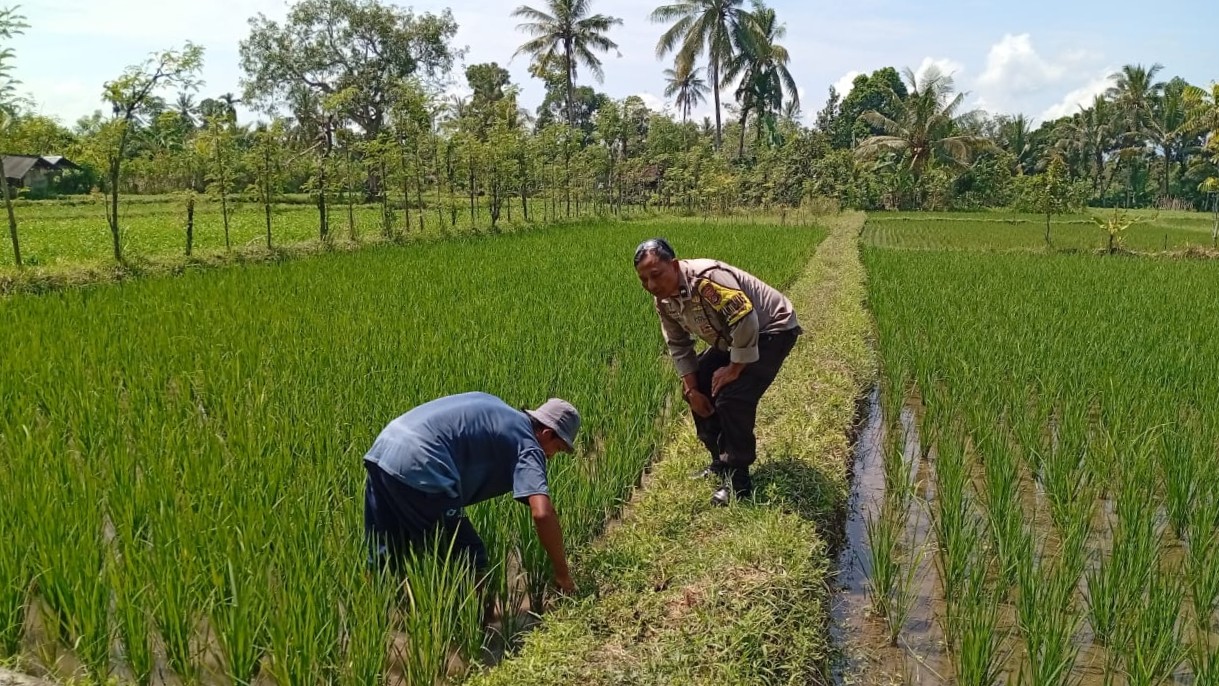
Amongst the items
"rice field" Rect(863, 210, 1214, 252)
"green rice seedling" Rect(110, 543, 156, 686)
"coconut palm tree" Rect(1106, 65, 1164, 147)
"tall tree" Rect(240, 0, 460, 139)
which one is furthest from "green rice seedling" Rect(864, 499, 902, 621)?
"coconut palm tree" Rect(1106, 65, 1164, 147)

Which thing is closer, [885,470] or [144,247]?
[885,470]

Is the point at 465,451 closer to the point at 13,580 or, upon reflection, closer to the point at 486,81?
the point at 13,580

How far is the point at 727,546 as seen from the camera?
274 centimetres

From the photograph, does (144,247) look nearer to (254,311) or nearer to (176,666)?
(254,311)

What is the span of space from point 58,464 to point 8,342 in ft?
9.25

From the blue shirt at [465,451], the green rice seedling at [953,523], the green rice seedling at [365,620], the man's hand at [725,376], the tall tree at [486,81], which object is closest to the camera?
the green rice seedling at [365,620]

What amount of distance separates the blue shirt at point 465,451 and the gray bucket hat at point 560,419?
1.9 inches

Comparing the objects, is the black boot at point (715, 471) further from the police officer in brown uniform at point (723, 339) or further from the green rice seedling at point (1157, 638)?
the green rice seedling at point (1157, 638)

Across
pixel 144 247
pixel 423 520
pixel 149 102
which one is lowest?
pixel 423 520

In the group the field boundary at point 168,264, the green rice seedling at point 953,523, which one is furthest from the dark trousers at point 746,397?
the field boundary at point 168,264

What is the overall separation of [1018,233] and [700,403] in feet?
61.8

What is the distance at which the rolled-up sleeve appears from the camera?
10.3 ft

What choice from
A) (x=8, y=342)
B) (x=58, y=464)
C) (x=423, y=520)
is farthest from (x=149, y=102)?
(x=423, y=520)

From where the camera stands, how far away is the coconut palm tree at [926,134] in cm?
2636
